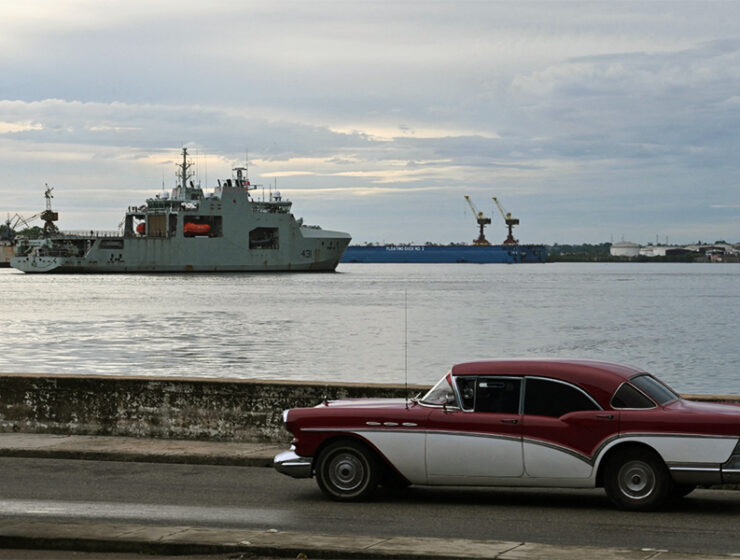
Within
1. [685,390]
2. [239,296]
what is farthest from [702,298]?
[685,390]

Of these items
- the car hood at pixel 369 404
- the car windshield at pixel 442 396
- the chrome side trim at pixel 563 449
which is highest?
the car windshield at pixel 442 396

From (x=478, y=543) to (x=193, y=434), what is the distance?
21.0 ft

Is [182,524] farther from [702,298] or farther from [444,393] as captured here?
[702,298]

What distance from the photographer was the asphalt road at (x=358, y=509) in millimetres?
8680

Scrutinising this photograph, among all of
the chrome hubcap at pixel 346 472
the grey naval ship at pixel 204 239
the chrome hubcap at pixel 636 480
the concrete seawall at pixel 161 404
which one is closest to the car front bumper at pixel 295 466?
the chrome hubcap at pixel 346 472

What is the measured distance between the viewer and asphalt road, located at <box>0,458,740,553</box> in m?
8.68

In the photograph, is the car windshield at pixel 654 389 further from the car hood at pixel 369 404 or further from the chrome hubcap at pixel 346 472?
the chrome hubcap at pixel 346 472

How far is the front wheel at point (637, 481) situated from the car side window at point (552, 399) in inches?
22.0

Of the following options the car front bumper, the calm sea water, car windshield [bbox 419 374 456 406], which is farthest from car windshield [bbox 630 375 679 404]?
the calm sea water

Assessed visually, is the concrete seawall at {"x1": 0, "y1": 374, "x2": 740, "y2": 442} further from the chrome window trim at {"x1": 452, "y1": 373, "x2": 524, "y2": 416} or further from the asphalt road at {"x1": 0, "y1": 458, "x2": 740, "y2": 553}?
the chrome window trim at {"x1": 452, "y1": 373, "x2": 524, "y2": 416}

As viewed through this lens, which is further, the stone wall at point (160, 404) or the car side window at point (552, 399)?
the stone wall at point (160, 404)

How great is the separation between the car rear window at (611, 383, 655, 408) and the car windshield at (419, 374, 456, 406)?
1.49 meters

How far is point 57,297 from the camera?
325 feet

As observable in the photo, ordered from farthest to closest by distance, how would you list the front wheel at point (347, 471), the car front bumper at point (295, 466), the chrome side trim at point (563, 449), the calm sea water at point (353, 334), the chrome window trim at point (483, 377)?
the calm sea water at point (353, 334), the car front bumper at point (295, 466), the front wheel at point (347, 471), the chrome window trim at point (483, 377), the chrome side trim at point (563, 449)
